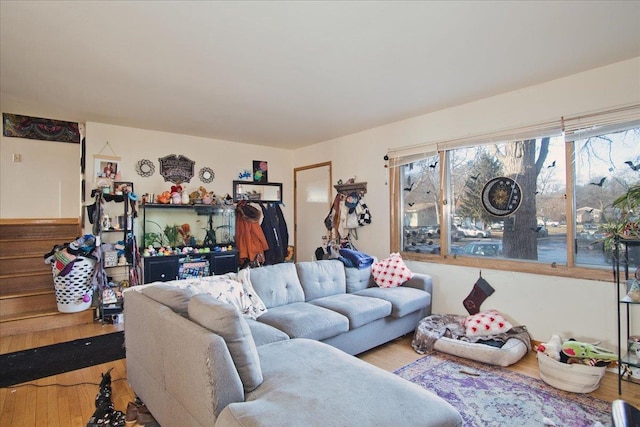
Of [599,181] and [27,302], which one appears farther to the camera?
[27,302]

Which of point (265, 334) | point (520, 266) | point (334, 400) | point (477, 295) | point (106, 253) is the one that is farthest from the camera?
point (106, 253)

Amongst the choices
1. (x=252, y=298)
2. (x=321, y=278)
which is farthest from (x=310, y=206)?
(x=252, y=298)

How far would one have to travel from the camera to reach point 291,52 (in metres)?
2.48

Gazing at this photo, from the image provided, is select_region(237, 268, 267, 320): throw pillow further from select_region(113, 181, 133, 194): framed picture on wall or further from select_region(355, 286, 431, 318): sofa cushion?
select_region(113, 181, 133, 194): framed picture on wall

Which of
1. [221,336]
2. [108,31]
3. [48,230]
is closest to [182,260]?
[48,230]

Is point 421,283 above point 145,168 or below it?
below

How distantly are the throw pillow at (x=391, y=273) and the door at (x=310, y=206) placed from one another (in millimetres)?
1738

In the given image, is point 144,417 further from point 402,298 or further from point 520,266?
point 520,266

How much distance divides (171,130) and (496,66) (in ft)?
13.3

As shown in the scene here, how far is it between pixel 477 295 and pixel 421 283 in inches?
22.7

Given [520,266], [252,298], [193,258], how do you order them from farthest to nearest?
[193,258] < [520,266] < [252,298]

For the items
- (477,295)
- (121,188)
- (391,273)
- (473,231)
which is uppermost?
(121,188)

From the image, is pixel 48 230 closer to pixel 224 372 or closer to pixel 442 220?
pixel 224 372

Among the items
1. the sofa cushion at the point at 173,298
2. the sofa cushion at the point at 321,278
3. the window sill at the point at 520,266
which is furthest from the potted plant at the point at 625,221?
the sofa cushion at the point at 173,298
